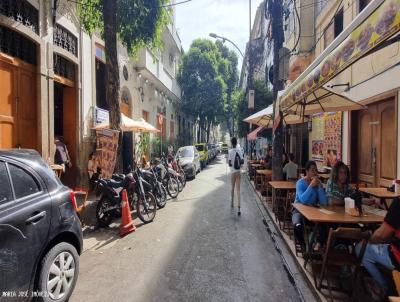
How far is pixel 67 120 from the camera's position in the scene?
1065 cm

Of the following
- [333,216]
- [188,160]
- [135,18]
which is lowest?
[333,216]

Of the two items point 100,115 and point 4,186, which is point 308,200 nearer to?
point 4,186

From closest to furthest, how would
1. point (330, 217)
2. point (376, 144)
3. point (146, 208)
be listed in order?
point (330, 217)
point (146, 208)
point (376, 144)

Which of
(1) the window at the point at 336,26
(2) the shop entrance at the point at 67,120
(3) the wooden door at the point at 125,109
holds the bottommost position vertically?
(2) the shop entrance at the point at 67,120

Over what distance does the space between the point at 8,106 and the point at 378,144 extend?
373 inches

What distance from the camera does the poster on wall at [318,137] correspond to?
12.4m

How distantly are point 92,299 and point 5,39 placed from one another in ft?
21.7

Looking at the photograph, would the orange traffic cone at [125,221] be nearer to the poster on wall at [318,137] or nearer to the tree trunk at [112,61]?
the tree trunk at [112,61]

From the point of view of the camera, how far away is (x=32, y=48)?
8273 millimetres

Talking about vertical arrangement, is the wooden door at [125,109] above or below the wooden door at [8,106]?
above

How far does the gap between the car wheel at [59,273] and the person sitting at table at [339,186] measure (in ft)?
12.2

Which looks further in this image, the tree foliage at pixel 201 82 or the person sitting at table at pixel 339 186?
the tree foliage at pixel 201 82

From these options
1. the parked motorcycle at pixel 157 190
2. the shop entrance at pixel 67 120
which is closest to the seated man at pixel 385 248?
the parked motorcycle at pixel 157 190

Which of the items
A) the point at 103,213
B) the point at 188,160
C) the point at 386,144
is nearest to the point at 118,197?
the point at 103,213
